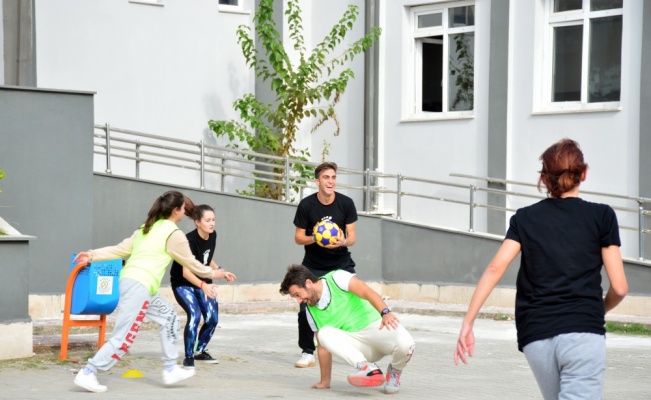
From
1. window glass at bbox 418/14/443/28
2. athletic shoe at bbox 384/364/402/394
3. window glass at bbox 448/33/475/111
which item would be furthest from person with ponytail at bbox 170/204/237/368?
window glass at bbox 418/14/443/28

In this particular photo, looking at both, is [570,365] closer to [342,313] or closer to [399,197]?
[342,313]

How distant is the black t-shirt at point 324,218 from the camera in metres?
11.1

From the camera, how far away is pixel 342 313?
936 centimetres

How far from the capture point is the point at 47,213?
15.1m

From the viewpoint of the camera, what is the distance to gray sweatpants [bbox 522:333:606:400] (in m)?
5.46

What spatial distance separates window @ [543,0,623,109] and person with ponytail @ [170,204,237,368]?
861 cm

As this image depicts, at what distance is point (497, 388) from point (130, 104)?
11337 mm

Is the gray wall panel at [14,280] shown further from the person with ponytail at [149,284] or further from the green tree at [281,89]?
the green tree at [281,89]

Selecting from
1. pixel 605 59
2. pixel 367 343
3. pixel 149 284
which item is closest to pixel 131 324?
pixel 149 284

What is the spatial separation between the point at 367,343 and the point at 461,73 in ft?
37.6

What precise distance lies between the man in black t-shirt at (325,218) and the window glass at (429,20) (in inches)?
384

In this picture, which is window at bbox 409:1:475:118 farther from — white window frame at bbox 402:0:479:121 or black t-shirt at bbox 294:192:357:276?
black t-shirt at bbox 294:192:357:276

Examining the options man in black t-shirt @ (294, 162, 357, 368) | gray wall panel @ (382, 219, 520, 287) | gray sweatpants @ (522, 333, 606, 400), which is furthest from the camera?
gray wall panel @ (382, 219, 520, 287)

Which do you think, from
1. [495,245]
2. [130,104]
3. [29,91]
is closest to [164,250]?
[29,91]
